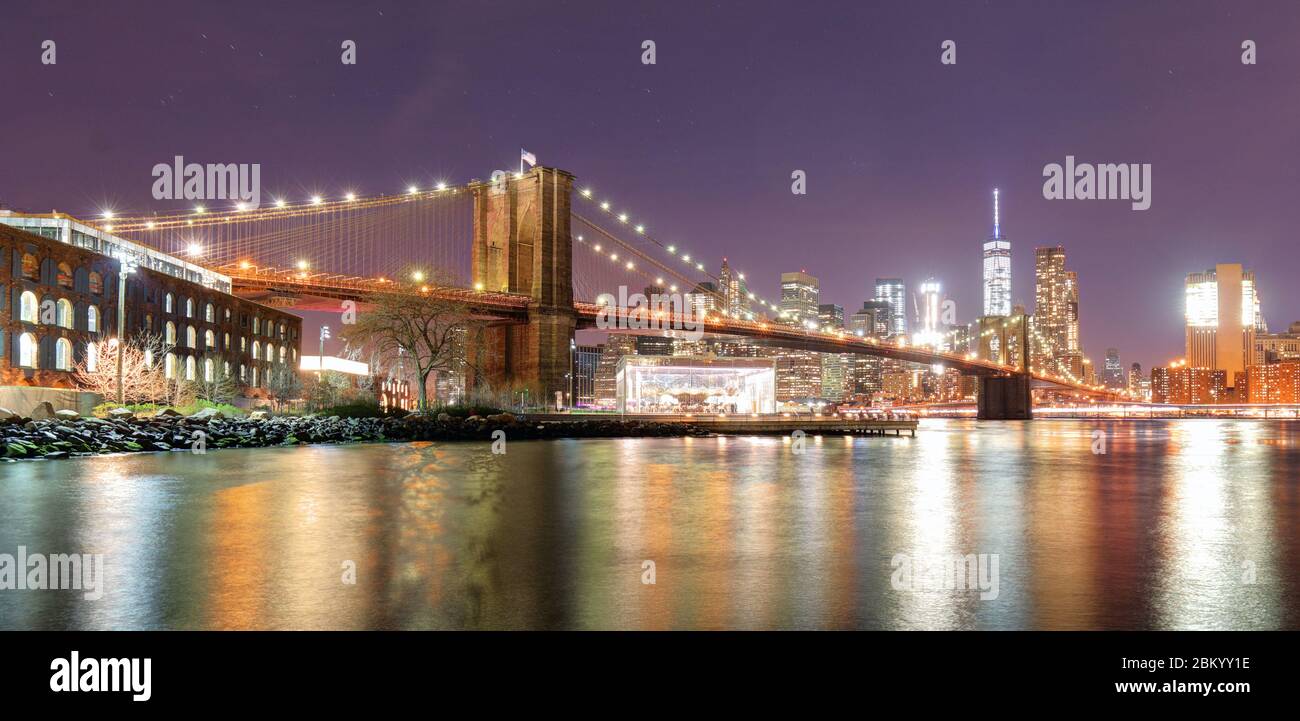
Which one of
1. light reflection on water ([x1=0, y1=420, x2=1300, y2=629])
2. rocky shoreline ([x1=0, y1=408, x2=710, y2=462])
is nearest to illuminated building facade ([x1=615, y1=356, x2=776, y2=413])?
rocky shoreline ([x1=0, y1=408, x2=710, y2=462])

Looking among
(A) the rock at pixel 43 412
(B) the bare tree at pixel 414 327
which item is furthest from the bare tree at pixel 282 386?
(A) the rock at pixel 43 412

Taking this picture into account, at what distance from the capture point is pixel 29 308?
2062 inches

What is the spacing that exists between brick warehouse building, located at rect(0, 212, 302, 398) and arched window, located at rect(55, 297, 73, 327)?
70mm

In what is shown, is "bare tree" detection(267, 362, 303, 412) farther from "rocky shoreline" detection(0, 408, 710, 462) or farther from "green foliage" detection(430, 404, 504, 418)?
"rocky shoreline" detection(0, 408, 710, 462)

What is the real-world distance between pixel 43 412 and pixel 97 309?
115ft

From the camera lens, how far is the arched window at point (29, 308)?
2046 inches

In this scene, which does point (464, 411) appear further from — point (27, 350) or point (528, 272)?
point (528, 272)

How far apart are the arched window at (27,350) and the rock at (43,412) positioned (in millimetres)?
27724

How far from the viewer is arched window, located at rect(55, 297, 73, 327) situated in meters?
54.9
